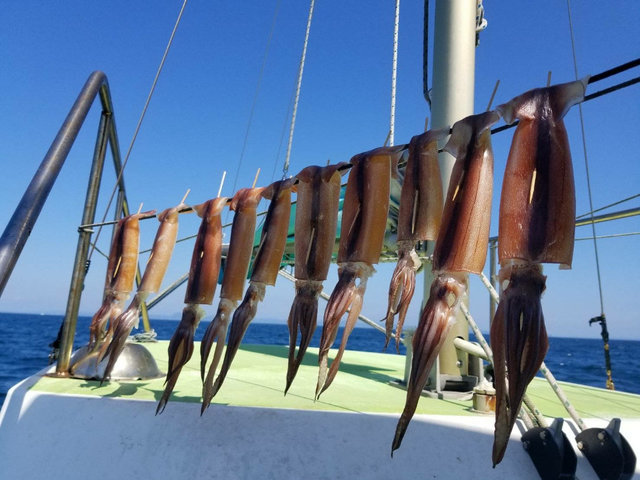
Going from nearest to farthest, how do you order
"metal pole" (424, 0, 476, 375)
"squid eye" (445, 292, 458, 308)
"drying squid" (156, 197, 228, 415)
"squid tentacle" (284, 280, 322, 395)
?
"squid eye" (445, 292, 458, 308), "squid tentacle" (284, 280, 322, 395), "drying squid" (156, 197, 228, 415), "metal pole" (424, 0, 476, 375)

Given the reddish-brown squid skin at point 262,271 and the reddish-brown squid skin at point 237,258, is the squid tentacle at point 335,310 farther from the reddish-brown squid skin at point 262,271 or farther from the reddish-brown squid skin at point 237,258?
the reddish-brown squid skin at point 237,258

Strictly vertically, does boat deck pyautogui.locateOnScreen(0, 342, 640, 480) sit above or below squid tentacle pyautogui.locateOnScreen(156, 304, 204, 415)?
below

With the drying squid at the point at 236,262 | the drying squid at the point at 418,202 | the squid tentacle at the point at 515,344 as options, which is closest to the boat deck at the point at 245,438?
the drying squid at the point at 236,262

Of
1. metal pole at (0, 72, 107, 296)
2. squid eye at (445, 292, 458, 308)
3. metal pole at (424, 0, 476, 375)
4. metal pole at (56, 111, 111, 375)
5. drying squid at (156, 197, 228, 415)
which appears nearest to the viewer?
squid eye at (445, 292, 458, 308)

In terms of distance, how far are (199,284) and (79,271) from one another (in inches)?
95.7

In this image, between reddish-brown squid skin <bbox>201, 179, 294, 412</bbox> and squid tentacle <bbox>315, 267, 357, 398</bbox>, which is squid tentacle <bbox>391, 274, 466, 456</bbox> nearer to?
squid tentacle <bbox>315, 267, 357, 398</bbox>

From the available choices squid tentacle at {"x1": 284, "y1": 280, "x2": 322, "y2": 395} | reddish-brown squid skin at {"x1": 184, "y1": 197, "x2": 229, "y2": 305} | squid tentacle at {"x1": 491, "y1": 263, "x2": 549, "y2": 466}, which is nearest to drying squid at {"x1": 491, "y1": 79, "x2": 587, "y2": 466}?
squid tentacle at {"x1": 491, "y1": 263, "x2": 549, "y2": 466}

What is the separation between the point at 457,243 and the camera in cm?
188

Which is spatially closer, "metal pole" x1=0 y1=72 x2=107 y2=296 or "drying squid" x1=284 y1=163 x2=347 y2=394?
"drying squid" x1=284 y1=163 x2=347 y2=394

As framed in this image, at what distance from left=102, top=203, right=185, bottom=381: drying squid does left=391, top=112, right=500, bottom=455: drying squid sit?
95.9 inches

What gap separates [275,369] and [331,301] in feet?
15.2

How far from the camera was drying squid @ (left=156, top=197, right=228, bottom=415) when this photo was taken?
3.05 meters

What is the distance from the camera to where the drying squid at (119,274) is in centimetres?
393

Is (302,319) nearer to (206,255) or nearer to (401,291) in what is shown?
(401,291)
